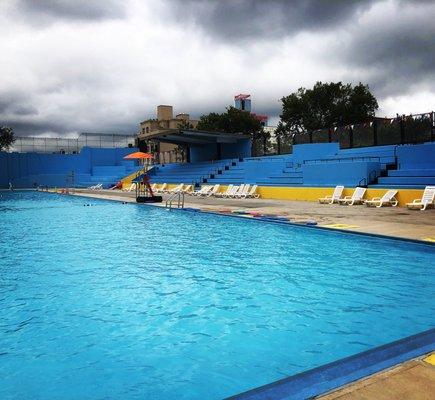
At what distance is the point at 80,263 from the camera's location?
746 cm

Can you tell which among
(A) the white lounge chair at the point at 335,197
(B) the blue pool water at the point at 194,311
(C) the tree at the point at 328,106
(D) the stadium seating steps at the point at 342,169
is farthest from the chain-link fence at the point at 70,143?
(B) the blue pool water at the point at 194,311

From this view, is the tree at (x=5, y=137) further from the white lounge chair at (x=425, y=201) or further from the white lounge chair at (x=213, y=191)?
the white lounge chair at (x=425, y=201)

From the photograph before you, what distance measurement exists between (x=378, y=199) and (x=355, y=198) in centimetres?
103

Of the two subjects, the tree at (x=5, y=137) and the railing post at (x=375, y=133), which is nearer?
the railing post at (x=375, y=133)

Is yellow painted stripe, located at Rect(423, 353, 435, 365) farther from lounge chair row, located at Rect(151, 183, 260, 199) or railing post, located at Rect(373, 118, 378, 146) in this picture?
railing post, located at Rect(373, 118, 378, 146)

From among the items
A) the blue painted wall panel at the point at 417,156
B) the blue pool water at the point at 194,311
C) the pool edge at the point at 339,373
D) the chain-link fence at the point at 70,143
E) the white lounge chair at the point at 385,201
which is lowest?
the blue pool water at the point at 194,311

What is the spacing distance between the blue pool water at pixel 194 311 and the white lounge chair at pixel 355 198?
25.4 feet

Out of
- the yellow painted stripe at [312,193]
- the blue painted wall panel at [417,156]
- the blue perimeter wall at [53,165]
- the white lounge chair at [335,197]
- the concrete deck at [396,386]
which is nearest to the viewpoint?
the concrete deck at [396,386]

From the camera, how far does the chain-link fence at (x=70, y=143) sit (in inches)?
2018

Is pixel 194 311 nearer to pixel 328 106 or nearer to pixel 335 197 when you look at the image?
pixel 335 197

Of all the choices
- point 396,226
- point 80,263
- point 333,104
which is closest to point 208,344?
point 80,263

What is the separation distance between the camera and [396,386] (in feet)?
8.49

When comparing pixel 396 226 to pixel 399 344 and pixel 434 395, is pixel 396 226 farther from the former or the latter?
pixel 434 395

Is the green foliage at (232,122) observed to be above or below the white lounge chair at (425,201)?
above
